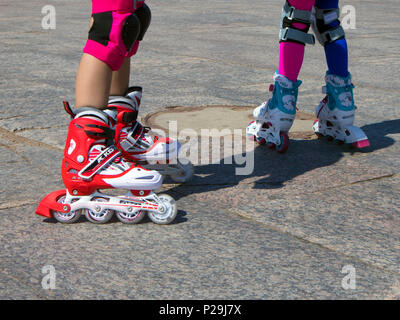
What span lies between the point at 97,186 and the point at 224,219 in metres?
0.56

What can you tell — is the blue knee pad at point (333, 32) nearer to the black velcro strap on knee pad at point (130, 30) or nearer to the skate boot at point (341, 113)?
the skate boot at point (341, 113)

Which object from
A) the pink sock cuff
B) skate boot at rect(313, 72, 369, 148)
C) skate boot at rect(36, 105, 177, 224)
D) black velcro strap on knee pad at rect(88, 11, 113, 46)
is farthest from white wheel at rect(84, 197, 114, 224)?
skate boot at rect(313, 72, 369, 148)

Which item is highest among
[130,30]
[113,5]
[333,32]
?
[113,5]

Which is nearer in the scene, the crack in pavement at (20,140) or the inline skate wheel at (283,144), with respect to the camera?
the inline skate wheel at (283,144)

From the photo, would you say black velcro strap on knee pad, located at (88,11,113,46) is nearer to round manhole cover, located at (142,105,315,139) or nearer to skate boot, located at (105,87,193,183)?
skate boot, located at (105,87,193,183)

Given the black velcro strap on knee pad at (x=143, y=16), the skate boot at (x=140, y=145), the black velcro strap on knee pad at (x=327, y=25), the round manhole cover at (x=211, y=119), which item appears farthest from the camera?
the round manhole cover at (x=211, y=119)

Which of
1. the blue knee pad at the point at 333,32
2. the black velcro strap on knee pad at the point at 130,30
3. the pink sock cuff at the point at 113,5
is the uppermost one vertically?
the pink sock cuff at the point at 113,5

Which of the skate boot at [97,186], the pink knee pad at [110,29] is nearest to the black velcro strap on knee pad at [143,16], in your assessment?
the pink knee pad at [110,29]

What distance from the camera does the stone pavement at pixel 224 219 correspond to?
2.28 meters

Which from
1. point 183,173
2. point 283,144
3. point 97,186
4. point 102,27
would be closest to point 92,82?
point 102,27

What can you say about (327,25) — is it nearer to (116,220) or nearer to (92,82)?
(92,82)

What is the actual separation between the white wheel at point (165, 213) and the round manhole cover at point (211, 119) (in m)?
1.45

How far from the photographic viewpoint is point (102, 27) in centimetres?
284

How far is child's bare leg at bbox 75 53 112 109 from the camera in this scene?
2.88 meters
